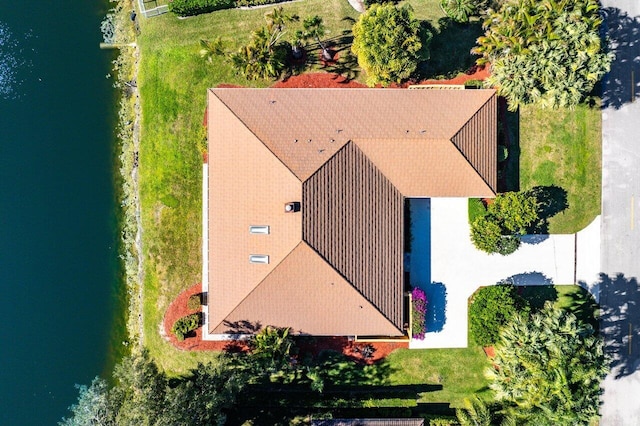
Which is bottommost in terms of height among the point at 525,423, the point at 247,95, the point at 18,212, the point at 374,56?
the point at 525,423

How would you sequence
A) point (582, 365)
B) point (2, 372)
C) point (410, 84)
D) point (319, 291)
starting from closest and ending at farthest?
point (582, 365), point (319, 291), point (410, 84), point (2, 372)

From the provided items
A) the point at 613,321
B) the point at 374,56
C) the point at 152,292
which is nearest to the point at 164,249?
the point at 152,292

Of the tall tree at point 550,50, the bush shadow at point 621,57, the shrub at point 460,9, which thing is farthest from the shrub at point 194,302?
the bush shadow at point 621,57

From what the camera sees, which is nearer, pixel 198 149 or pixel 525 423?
pixel 525 423

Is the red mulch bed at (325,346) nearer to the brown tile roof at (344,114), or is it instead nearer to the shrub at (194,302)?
the shrub at (194,302)

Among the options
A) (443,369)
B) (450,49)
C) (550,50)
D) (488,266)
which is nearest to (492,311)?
(488,266)

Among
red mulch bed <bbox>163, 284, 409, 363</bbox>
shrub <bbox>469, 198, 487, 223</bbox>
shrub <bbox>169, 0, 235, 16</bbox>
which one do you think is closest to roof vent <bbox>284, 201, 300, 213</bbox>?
red mulch bed <bbox>163, 284, 409, 363</bbox>

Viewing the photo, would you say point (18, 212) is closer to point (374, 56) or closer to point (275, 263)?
point (275, 263)
